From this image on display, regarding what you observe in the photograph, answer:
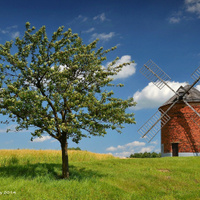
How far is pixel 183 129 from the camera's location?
32719 mm

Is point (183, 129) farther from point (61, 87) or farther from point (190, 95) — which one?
point (61, 87)

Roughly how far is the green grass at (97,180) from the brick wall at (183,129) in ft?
19.2

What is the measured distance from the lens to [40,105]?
15.2m

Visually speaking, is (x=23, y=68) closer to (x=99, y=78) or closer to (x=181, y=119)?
(x=99, y=78)

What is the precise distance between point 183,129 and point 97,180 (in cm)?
1974

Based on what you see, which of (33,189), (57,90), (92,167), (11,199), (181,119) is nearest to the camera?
(11,199)

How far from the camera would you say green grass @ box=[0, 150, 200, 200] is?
45.4 feet

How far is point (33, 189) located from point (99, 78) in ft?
27.8

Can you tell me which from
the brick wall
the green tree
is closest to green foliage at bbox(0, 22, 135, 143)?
the green tree

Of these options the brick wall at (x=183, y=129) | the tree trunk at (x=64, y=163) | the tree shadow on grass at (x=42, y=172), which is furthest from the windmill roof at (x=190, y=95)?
the tree trunk at (x=64, y=163)

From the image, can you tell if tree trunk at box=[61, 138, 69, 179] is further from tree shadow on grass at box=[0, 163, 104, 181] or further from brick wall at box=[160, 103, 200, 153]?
brick wall at box=[160, 103, 200, 153]

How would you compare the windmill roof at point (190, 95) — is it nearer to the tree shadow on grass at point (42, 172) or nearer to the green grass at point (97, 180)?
the green grass at point (97, 180)

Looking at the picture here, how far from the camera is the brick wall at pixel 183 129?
32.3m

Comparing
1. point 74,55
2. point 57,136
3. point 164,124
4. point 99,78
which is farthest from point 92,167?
point 164,124
